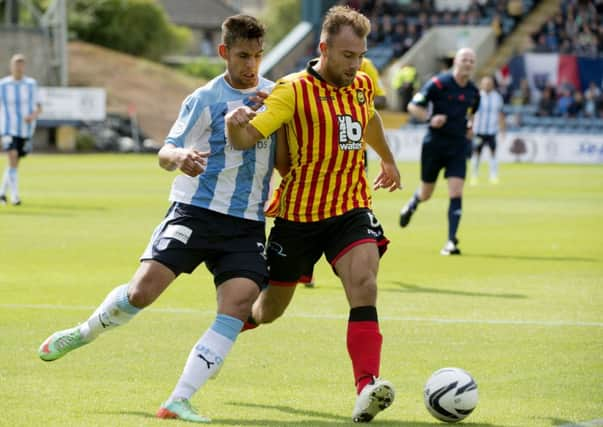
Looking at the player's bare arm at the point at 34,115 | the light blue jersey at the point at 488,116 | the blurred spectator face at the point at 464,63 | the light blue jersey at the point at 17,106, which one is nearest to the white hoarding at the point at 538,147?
the light blue jersey at the point at 488,116

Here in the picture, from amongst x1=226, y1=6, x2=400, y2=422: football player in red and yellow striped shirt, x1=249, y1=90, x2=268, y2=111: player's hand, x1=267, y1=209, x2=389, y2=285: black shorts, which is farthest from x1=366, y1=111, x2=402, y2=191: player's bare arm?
x1=249, y1=90, x2=268, y2=111: player's hand

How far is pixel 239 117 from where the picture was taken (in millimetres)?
6344

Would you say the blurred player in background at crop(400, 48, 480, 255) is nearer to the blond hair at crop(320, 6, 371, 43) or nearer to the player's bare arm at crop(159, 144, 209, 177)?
the blond hair at crop(320, 6, 371, 43)

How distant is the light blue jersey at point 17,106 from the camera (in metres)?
21.8

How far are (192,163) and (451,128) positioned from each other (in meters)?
9.15

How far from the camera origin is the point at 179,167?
20.6 ft

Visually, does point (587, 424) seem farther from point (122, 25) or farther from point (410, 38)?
point (122, 25)

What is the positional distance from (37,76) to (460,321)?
1801 inches

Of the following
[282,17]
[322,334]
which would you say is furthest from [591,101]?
[282,17]

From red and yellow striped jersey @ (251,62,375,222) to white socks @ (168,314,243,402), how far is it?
83 centimetres

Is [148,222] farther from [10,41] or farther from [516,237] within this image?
[10,41]

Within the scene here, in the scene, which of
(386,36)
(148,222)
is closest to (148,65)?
(386,36)

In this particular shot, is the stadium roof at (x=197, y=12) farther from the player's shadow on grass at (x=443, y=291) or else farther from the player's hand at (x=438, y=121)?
the player's shadow on grass at (x=443, y=291)

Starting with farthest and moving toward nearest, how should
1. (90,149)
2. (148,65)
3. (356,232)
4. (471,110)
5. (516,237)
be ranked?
(148,65)
(90,149)
(516,237)
(471,110)
(356,232)
